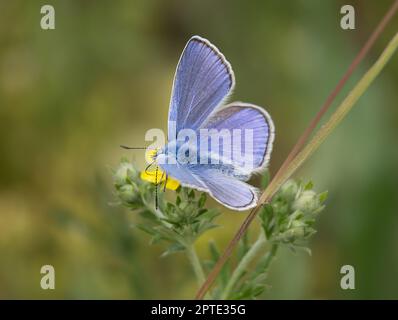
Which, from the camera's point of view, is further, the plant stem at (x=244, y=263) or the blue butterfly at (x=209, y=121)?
the plant stem at (x=244, y=263)

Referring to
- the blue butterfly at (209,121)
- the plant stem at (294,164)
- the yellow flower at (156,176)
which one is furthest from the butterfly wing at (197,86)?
the plant stem at (294,164)

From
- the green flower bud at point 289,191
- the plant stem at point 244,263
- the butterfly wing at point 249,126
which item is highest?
the butterfly wing at point 249,126

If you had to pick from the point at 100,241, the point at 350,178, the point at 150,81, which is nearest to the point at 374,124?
the point at 350,178

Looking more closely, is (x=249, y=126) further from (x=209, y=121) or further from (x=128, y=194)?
(x=128, y=194)

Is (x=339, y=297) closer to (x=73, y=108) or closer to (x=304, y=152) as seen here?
(x=304, y=152)

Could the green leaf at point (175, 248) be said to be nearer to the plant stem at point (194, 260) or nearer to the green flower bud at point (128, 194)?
the plant stem at point (194, 260)

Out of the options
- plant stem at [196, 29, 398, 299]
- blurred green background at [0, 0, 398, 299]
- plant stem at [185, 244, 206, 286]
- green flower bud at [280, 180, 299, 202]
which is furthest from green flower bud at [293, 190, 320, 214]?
blurred green background at [0, 0, 398, 299]

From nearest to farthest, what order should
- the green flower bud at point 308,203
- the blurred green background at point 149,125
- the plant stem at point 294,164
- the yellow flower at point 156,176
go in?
1. the plant stem at point 294,164
2. the yellow flower at point 156,176
3. the green flower bud at point 308,203
4. the blurred green background at point 149,125
